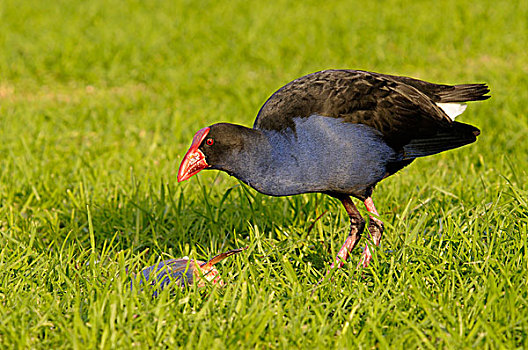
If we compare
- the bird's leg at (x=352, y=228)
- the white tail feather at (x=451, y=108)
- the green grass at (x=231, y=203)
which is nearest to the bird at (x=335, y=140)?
the bird's leg at (x=352, y=228)

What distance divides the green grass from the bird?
13.4 inches

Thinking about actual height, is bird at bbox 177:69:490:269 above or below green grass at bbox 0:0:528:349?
above

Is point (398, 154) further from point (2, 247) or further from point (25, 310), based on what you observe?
point (2, 247)

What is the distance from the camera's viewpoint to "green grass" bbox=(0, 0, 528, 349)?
2998mm

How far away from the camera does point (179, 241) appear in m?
4.38

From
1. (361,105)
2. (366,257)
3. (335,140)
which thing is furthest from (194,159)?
(366,257)

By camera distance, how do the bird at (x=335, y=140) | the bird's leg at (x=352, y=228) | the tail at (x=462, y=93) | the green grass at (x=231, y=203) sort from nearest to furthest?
1. the green grass at (x=231, y=203)
2. the bird at (x=335, y=140)
3. the bird's leg at (x=352, y=228)
4. the tail at (x=462, y=93)

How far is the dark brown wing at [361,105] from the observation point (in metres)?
3.76

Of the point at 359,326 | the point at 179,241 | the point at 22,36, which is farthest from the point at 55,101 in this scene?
the point at 359,326

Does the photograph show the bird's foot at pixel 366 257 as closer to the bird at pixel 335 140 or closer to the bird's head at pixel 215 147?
the bird at pixel 335 140

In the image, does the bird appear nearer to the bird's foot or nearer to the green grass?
the bird's foot

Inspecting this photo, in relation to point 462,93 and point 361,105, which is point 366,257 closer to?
point 361,105

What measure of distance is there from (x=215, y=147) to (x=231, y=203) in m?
1.13

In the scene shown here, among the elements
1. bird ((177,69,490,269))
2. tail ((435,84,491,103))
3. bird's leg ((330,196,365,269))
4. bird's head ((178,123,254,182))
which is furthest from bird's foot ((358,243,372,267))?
tail ((435,84,491,103))
